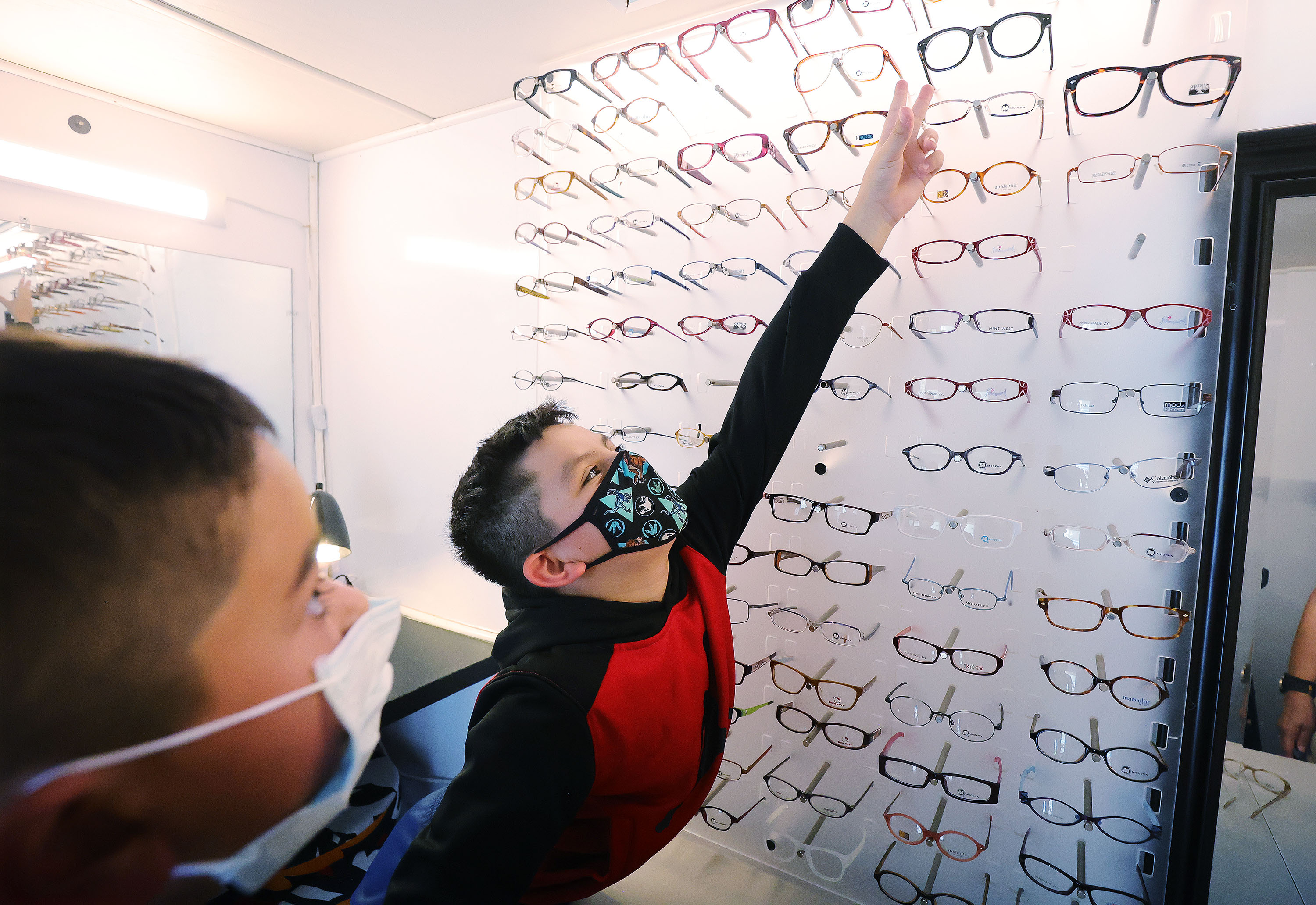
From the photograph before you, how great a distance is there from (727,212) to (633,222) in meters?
0.24

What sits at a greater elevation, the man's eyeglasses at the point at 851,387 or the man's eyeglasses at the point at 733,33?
the man's eyeglasses at the point at 733,33

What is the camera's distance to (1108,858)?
100 cm

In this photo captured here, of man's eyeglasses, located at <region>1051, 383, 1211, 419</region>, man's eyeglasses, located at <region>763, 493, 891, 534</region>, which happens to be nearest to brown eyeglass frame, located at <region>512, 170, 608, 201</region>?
man's eyeglasses, located at <region>763, 493, 891, 534</region>

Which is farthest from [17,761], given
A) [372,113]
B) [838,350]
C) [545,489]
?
[372,113]

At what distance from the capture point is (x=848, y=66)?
1114 mm

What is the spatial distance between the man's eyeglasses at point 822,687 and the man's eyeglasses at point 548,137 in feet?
4.41

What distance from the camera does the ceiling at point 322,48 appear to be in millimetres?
1020

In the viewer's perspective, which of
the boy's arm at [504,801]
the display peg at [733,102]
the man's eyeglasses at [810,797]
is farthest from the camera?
the man's eyeglasses at [810,797]

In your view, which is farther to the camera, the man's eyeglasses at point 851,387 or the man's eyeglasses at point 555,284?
the man's eyeglasses at point 555,284

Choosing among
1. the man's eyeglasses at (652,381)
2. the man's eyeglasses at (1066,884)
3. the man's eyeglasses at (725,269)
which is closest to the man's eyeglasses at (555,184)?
the man's eyeglasses at (725,269)

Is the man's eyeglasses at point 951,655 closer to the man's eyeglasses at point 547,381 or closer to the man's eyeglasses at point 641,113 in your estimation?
the man's eyeglasses at point 547,381

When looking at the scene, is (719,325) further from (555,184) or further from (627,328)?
(555,184)

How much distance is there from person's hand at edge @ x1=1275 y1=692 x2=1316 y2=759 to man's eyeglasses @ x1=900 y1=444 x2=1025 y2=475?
1.73 ft

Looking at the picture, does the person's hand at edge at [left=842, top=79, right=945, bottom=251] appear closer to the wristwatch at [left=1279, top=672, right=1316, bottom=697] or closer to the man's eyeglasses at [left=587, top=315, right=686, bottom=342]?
the man's eyeglasses at [left=587, top=315, right=686, bottom=342]
